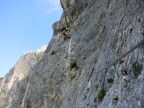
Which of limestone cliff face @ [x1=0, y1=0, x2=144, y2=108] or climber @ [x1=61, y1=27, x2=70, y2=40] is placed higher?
climber @ [x1=61, y1=27, x2=70, y2=40]

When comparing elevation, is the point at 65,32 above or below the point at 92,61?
above

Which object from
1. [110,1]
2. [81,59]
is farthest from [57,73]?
[110,1]

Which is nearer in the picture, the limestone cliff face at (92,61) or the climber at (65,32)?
the limestone cliff face at (92,61)

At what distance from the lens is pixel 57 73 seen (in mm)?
44062

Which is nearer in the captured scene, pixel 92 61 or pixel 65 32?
pixel 92 61

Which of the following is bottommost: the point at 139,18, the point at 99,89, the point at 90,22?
the point at 99,89

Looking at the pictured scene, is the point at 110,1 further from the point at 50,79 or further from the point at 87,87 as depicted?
the point at 50,79

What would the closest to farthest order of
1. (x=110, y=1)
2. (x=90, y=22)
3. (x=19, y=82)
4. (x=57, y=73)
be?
(x=110, y=1) → (x=90, y=22) → (x=57, y=73) → (x=19, y=82)

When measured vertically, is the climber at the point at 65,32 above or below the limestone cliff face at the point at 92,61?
above

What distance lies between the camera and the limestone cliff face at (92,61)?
23.4m

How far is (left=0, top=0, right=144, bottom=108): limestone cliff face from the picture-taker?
76.7 ft

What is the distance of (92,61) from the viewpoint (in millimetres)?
34406

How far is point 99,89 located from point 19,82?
129ft

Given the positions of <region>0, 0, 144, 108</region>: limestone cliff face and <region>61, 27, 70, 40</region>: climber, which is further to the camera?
<region>61, 27, 70, 40</region>: climber
